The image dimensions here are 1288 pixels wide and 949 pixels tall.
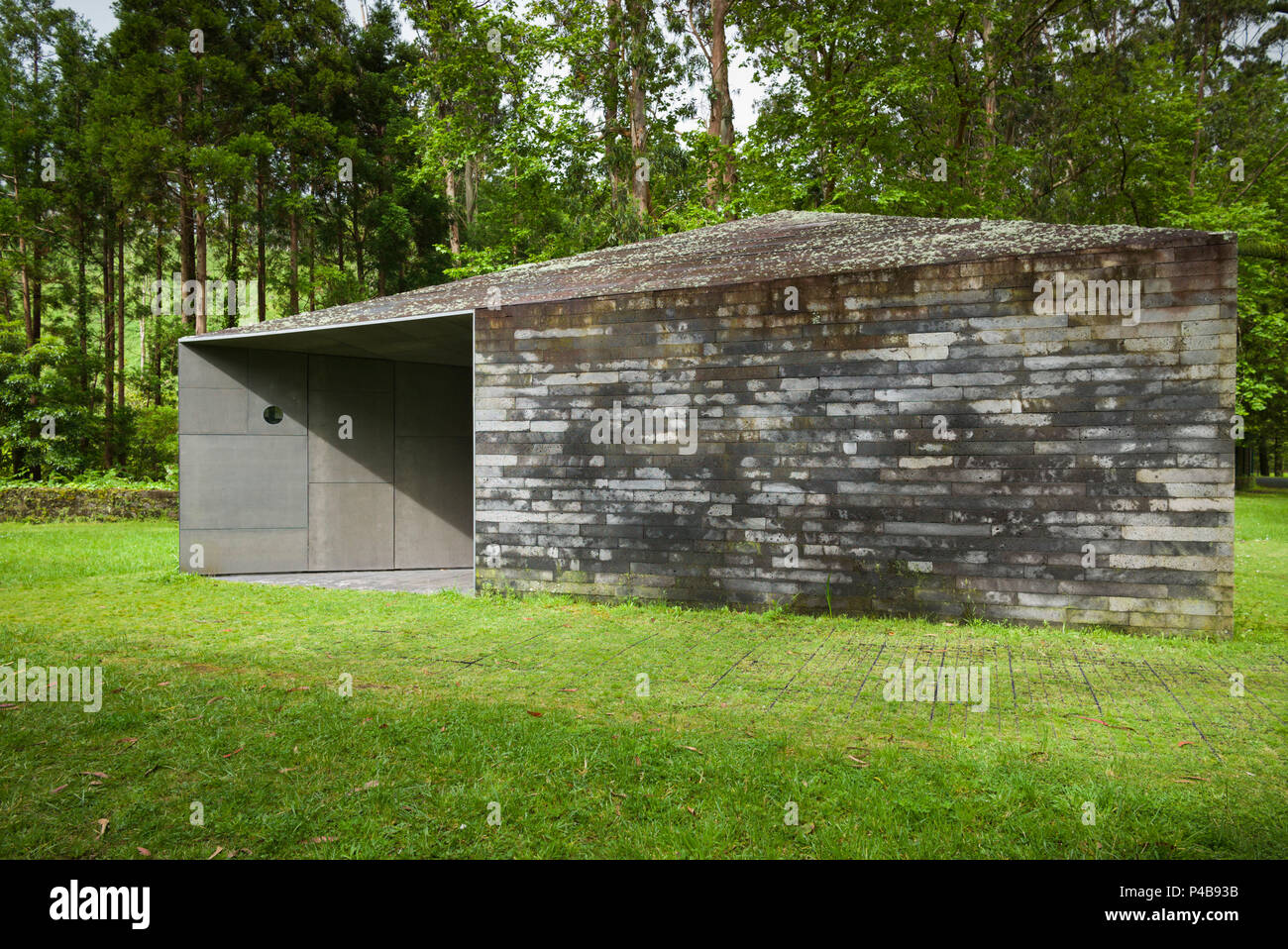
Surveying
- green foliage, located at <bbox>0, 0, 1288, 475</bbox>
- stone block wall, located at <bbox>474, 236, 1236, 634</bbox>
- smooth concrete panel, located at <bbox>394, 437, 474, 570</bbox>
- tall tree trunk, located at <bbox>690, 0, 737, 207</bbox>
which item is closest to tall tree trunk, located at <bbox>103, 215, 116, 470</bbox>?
green foliage, located at <bbox>0, 0, 1288, 475</bbox>

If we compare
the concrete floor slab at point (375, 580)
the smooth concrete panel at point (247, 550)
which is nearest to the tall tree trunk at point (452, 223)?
the smooth concrete panel at point (247, 550)

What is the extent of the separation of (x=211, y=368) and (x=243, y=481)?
68.1 inches

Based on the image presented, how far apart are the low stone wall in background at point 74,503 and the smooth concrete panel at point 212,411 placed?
32.4ft

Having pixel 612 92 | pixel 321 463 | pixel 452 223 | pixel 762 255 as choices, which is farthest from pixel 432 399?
pixel 452 223

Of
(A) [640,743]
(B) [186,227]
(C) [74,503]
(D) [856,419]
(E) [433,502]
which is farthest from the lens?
(B) [186,227]

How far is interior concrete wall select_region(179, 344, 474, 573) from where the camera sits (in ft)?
37.5

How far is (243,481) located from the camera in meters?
11.6

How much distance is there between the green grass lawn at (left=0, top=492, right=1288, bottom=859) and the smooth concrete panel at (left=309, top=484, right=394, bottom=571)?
424cm

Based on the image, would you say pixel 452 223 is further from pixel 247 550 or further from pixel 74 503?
pixel 247 550

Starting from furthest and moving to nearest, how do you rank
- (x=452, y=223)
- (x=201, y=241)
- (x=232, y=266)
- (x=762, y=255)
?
(x=232, y=266) → (x=452, y=223) → (x=201, y=241) → (x=762, y=255)

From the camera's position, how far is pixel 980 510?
7520 millimetres

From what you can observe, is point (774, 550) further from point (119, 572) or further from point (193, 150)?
point (193, 150)
